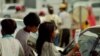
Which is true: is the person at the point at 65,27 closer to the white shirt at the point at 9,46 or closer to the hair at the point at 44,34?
the hair at the point at 44,34

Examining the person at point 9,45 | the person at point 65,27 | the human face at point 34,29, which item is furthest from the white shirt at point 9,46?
the person at point 65,27

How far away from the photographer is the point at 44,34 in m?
7.45

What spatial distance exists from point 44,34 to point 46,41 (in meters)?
0.12

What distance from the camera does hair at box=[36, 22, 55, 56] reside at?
741 cm

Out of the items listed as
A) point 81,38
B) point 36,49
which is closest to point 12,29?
point 36,49

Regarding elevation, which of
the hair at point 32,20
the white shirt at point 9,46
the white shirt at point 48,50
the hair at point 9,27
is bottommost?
the white shirt at point 48,50

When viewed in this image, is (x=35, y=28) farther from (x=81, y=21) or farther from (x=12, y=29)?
(x=81, y=21)

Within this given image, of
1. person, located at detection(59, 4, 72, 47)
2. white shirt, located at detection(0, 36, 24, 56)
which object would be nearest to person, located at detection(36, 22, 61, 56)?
white shirt, located at detection(0, 36, 24, 56)

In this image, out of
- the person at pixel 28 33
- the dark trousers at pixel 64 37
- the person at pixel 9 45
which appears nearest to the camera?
the person at pixel 9 45

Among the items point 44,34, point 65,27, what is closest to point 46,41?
point 44,34

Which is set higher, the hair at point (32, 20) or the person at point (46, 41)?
the hair at point (32, 20)

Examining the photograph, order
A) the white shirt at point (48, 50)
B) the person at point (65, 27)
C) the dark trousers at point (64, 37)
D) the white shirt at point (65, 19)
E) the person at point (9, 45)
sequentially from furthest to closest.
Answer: the white shirt at point (65, 19) → the person at point (65, 27) → the dark trousers at point (64, 37) → the white shirt at point (48, 50) → the person at point (9, 45)

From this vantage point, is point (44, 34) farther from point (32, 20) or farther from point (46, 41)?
point (32, 20)

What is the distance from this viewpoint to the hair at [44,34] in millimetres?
7414
